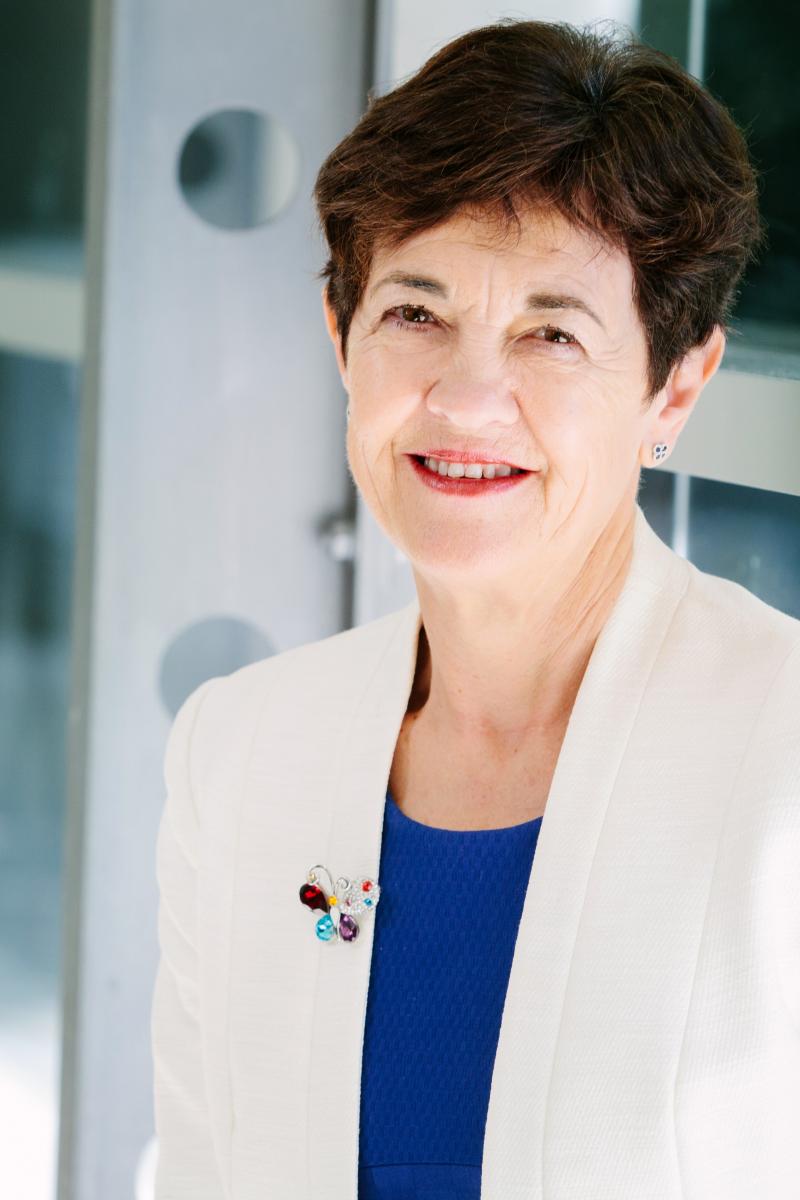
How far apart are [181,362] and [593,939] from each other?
1.18m

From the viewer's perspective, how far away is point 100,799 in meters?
2.15

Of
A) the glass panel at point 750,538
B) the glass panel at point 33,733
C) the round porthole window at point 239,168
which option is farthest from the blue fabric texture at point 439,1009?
the glass panel at point 33,733

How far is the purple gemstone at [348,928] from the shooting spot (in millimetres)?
1391

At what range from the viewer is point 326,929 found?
141 cm

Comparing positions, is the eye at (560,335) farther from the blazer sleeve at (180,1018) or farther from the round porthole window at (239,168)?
the round porthole window at (239,168)

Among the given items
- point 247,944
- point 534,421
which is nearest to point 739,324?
point 534,421

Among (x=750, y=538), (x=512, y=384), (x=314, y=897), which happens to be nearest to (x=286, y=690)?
(x=314, y=897)

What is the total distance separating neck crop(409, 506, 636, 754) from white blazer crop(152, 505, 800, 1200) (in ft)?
0.12

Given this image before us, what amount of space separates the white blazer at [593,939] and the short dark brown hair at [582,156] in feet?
0.85

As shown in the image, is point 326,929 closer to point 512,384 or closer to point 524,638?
point 524,638

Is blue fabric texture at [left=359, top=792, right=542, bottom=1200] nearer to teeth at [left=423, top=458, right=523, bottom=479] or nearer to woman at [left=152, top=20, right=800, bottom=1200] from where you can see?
woman at [left=152, top=20, right=800, bottom=1200]

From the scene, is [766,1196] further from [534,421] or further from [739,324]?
[739,324]

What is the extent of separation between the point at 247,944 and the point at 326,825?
5.8 inches

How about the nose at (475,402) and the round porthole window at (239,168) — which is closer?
the nose at (475,402)
